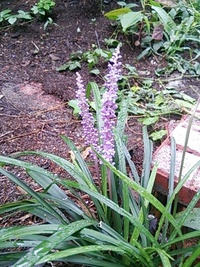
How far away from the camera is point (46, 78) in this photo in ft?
8.32

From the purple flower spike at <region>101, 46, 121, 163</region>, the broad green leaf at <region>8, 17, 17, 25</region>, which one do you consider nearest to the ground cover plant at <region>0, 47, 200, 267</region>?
the purple flower spike at <region>101, 46, 121, 163</region>

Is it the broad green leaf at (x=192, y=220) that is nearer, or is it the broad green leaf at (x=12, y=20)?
the broad green leaf at (x=192, y=220)

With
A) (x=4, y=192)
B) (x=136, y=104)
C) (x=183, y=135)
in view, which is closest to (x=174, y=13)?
(x=136, y=104)

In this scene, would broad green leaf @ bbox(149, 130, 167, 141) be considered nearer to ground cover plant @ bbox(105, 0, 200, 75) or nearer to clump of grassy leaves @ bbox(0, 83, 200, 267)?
clump of grassy leaves @ bbox(0, 83, 200, 267)

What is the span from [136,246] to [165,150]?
493 mm

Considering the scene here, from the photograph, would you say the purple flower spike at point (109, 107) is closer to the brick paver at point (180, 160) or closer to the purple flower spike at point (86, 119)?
the purple flower spike at point (86, 119)

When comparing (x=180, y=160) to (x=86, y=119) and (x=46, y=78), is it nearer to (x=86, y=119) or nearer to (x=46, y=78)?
(x=86, y=119)

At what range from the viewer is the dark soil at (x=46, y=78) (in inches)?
82.2

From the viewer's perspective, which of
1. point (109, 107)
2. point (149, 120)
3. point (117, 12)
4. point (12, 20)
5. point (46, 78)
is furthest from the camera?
point (12, 20)

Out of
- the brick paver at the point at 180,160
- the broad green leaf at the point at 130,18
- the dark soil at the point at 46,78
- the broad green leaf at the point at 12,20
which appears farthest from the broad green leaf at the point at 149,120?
the broad green leaf at the point at 12,20

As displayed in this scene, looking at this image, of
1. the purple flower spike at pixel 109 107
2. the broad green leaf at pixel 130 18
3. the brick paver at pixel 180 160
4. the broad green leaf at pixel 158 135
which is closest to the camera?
the purple flower spike at pixel 109 107

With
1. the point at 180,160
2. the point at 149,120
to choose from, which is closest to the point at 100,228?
the point at 180,160

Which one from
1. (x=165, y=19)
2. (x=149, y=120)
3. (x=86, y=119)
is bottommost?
(x=149, y=120)

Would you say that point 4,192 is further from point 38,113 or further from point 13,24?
point 13,24
